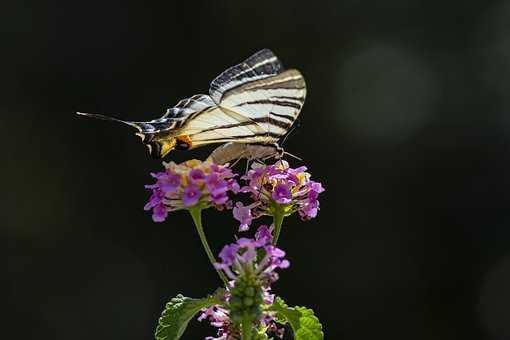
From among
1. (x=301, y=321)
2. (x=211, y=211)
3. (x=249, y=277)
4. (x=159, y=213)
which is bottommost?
(x=211, y=211)

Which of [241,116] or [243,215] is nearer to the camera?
[243,215]

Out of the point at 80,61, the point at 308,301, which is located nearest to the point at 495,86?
the point at 308,301

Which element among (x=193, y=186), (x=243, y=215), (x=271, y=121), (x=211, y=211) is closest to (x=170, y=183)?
(x=193, y=186)

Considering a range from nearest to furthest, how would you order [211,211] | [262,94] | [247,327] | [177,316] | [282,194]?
[247,327] < [177,316] < [282,194] < [262,94] < [211,211]

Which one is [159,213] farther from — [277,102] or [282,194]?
[277,102]

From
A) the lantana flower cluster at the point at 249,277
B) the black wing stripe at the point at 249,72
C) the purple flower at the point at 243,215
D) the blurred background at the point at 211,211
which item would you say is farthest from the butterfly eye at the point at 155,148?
the blurred background at the point at 211,211

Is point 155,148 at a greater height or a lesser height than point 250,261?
greater

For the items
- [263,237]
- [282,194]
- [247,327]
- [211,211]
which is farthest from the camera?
[211,211]

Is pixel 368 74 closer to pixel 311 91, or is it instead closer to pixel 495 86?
pixel 311 91
